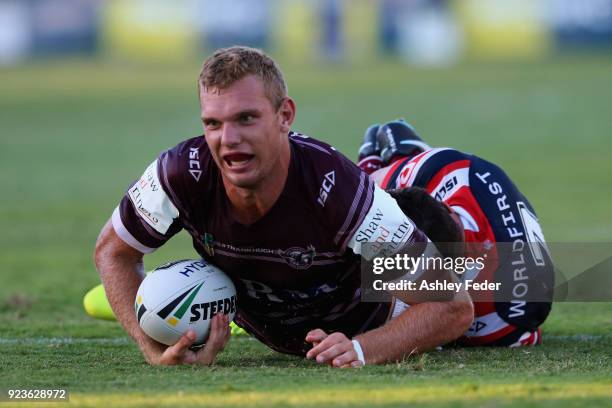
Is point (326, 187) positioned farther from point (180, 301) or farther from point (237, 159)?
point (180, 301)

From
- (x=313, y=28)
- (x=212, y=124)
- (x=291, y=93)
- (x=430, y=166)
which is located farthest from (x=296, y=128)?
(x=212, y=124)

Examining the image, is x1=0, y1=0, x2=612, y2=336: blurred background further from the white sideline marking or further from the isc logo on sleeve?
the isc logo on sleeve

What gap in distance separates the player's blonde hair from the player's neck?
0.33m

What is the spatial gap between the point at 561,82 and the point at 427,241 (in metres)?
26.4

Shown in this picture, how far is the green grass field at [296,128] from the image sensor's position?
517cm

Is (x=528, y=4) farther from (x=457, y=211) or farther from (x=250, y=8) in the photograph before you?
(x=457, y=211)

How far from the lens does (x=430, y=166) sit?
24.9 ft

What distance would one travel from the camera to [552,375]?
5.57 meters

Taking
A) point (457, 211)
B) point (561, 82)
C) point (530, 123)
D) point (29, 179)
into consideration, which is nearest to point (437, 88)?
point (561, 82)

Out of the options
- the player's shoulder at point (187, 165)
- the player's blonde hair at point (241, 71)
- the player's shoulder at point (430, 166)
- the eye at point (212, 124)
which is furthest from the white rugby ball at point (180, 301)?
the player's shoulder at point (430, 166)

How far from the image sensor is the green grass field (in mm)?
5168

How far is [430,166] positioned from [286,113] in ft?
6.86

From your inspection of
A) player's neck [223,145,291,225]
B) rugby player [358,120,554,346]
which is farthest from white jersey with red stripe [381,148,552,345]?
player's neck [223,145,291,225]

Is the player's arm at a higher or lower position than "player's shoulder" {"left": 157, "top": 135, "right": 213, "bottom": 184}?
lower
